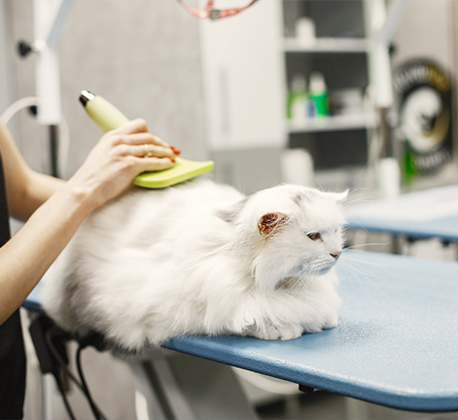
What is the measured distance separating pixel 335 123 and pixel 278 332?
196 centimetres

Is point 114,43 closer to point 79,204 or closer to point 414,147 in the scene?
point 79,204

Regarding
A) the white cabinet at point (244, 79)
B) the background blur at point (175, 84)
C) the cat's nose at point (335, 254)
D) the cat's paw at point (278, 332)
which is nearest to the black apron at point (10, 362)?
the cat's paw at point (278, 332)

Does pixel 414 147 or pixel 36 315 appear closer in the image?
pixel 36 315

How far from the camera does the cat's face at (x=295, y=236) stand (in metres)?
0.57

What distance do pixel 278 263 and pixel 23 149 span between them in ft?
6.17

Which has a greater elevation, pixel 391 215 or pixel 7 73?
pixel 7 73

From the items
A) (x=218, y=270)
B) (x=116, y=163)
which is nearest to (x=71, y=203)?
(x=116, y=163)

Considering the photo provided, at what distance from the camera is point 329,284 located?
66 centimetres

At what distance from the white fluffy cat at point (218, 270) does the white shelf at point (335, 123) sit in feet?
5.37

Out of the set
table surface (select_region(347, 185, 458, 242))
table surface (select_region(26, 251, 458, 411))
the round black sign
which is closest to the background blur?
table surface (select_region(347, 185, 458, 242))

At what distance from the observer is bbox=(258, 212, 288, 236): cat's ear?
562mm

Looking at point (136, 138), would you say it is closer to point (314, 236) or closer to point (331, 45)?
point (314, 236)

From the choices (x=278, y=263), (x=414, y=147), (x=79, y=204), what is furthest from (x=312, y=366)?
(x=414, y=147)

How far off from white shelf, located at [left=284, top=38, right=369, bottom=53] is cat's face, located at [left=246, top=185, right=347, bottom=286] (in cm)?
178
